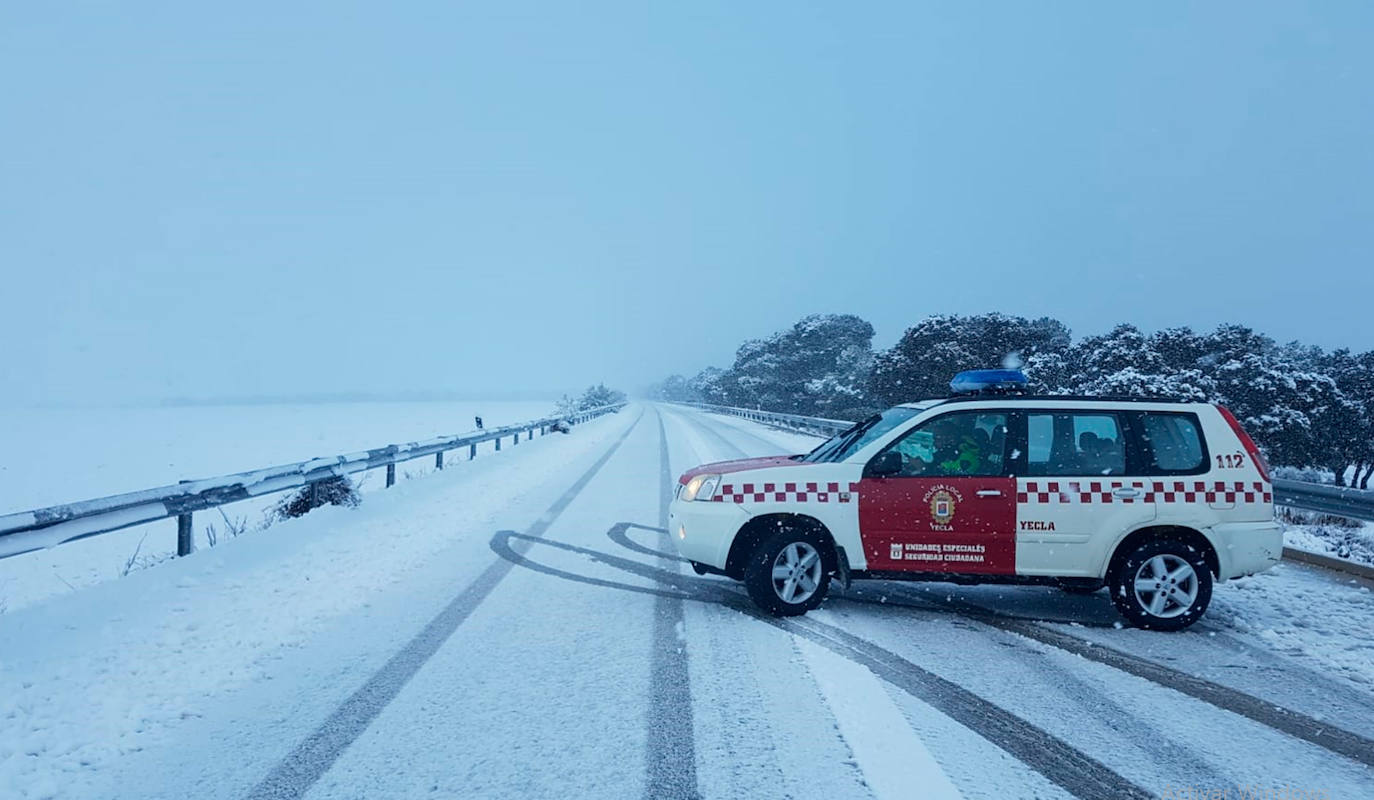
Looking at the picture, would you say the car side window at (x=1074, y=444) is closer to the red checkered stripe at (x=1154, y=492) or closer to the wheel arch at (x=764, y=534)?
the red checkered stripe at (x=1154, y=492)

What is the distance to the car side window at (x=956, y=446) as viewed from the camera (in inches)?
210

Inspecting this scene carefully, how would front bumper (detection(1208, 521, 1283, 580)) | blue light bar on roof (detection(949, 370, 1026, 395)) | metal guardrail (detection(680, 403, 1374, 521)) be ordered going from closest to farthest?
front bumper (detection(1208, 521, 1283, 580)) < blue light bar on roof (detection(949, 370, 1026, 395)) < metal guardrail (detection(680, 403, 1374, 521))

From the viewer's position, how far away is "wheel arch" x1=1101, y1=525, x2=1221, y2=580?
5129 millimetres

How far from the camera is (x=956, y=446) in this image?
5.39m

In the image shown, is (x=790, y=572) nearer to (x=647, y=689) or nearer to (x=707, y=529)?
(x=707, y=529)

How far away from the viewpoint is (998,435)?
5375 millimetres

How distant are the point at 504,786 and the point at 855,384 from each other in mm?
45617

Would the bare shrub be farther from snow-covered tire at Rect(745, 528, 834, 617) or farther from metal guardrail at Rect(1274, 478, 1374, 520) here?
metal guardrail at Rect(1274, 478, 1374, 520)

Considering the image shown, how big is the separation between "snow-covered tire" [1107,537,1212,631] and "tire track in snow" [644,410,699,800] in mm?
3345

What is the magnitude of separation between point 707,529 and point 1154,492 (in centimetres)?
334

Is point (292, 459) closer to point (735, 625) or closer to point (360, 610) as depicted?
point (360, 610)

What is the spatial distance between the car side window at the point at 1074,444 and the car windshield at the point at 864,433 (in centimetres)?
90

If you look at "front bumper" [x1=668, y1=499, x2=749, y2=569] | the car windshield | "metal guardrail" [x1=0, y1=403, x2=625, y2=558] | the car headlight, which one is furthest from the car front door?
"metal guardrail" [x1=0, y1=403, x2=625, y2=558]

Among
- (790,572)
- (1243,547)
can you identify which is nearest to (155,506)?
(790,572)
